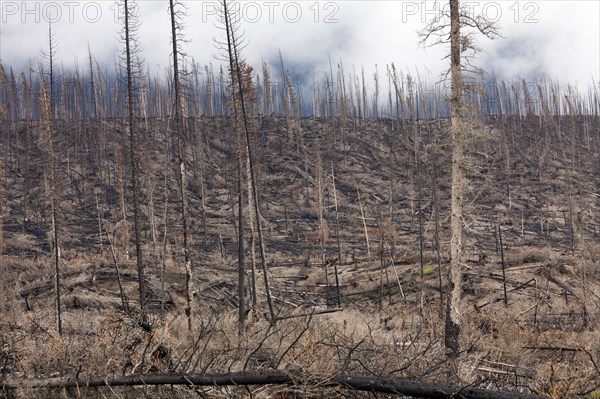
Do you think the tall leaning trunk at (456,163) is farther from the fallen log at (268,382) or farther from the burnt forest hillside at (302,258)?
the fallen log at (268,382)

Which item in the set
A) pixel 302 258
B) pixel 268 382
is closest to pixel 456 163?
pixel 268 382

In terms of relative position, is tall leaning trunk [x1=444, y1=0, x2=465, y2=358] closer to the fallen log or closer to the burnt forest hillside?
the burnt forest hillside

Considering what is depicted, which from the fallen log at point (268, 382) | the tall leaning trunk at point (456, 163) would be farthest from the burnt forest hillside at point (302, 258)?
the tall leaning trunk at point (456, 163)

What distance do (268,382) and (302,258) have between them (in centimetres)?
3498

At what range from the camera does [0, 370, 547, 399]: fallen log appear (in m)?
3.93

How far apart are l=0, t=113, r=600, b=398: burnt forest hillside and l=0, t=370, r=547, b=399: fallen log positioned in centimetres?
9

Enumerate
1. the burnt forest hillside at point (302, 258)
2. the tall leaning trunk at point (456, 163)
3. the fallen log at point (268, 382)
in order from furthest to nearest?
the tall leaning trunk at point (456, 163)
the burnt forest hillside at point (302, 258)
the fallen log at point (268, 382)

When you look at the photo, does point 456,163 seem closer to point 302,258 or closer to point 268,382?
point 268,382

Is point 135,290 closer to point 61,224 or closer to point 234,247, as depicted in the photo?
point 234,247

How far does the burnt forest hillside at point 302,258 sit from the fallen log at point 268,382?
0.09 m

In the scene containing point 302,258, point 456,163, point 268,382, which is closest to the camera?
point 268,382

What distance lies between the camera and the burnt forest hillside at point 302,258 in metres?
5.90

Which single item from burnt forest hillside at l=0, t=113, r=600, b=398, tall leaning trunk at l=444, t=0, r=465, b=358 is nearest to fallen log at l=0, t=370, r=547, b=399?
burnt forest hillside at l=0, t=113, r=600, b=398

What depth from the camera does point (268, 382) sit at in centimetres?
429
